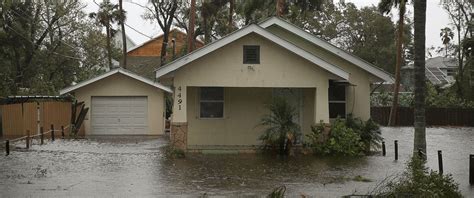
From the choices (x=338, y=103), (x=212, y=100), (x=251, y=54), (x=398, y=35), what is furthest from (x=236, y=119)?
(x=398, y=35)

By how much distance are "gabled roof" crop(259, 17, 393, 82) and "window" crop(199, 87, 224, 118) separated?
9.98ft

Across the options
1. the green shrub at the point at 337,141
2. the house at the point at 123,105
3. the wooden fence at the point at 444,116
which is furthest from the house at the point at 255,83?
the wooden fence at the point at 444,116

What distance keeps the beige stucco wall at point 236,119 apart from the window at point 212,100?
157 millimetres

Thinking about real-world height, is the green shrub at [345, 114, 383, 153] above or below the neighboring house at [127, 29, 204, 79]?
below

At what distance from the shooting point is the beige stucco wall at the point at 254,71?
21234 mm

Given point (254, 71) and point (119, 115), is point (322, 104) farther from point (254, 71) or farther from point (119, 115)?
point (119, 115)

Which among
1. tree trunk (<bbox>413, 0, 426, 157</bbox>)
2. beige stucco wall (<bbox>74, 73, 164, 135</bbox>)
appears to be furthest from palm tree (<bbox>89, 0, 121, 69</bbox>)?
tree trunk (<bbox>413, 0, 426, 157</bbox>)

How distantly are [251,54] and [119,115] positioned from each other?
13.4 meters

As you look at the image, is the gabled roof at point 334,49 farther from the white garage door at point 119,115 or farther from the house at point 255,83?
the white garage door at point 119,115

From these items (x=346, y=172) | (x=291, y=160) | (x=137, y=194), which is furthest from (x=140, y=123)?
(x=137, y=194)

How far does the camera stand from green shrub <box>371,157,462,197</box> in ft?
34.1

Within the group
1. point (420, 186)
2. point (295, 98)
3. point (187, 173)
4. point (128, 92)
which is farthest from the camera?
point (128, 92)

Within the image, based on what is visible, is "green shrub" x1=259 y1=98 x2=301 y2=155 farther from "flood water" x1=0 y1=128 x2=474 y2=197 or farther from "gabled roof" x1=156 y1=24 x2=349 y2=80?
"gabled roof" x1=156 y1=24 x2=349 y2=80

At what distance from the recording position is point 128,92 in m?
32.7
